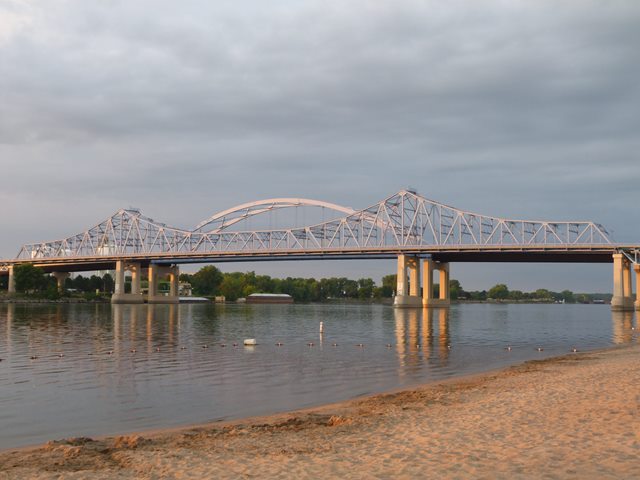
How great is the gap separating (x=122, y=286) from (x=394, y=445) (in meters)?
144

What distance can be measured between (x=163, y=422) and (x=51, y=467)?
5160 mm

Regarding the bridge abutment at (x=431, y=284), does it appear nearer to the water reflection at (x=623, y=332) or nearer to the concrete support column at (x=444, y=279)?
the concrete support column at (x=444, y=279)

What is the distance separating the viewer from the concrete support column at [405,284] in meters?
124

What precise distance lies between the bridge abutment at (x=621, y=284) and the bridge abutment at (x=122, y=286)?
10298cm

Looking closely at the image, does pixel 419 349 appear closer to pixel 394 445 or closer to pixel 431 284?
pixel 394 445

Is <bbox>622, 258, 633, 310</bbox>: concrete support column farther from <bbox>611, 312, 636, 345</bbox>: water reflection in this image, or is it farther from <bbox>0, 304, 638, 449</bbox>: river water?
<bbox>0, 304, 638, 449</bbox>: river water

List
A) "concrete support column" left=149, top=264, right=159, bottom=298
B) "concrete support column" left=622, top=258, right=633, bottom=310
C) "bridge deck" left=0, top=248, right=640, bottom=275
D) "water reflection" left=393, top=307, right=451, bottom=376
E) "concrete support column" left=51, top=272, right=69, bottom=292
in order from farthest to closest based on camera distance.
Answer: "concrete support column" left=51, top=272, right=69, bottom=292 → "concrete support column" left=149, top=264, right=159, bottom=298 → "bridge deck" left=0, top=248, right=640, bottom=275 → "concrete support column" left=622, top=258, right=633, bottom=310 → "water reflection" left=393, top=307, right=451, bottom=376

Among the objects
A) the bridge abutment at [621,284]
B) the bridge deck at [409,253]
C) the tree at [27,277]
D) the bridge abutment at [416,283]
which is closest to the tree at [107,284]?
the bridge deck at [409,253]

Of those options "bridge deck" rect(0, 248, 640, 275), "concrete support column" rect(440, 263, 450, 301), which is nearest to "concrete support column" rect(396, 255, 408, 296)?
"bridge deck" rect(0, 248, 640, 275)

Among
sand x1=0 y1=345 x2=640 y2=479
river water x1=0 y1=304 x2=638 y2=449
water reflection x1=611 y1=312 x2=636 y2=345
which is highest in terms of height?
sand x1=0 y1=345 x2=640 y2=479

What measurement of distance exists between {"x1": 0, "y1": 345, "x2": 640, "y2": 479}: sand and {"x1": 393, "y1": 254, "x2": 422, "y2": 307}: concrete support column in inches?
4179

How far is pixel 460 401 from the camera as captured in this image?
57.0 feet

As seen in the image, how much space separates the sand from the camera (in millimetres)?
10016

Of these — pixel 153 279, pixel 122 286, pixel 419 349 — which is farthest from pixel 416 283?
pixel 419 349
